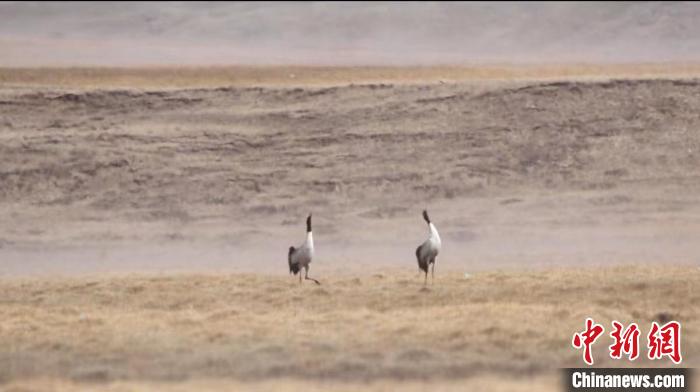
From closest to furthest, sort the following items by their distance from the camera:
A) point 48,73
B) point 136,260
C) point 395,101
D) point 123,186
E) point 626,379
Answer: point 626,379
point 136,260
point 123,186
point 395,101
point 48,73

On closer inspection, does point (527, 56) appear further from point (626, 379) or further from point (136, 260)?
point (626, 379)

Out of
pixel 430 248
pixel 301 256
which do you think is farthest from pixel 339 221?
pixel 430 248

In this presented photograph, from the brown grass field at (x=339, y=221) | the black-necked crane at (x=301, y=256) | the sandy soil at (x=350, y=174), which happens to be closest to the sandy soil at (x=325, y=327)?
the brown grass field at (x=339, y=221)

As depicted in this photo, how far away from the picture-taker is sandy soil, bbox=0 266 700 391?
13.6 meters

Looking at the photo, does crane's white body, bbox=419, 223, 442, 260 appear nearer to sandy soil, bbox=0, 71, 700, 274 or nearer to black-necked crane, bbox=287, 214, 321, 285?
black-necked crane, bbox=287, 214, 321, 285

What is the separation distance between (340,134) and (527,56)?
38.8ft

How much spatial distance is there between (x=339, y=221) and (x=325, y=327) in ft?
26.1

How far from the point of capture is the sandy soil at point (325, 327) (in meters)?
13.6

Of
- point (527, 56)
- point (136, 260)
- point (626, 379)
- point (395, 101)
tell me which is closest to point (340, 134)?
point (395, 101)

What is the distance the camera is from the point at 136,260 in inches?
882

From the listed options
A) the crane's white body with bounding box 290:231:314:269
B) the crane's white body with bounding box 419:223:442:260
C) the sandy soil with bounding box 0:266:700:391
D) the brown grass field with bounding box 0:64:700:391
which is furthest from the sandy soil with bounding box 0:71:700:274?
the crane's white body with bounding box 419:223:442:260

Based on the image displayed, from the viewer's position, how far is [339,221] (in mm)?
23734

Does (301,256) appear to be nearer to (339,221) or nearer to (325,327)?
(325,327)

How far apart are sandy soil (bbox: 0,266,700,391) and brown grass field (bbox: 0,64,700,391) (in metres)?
→ 0.05
